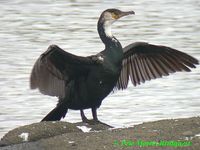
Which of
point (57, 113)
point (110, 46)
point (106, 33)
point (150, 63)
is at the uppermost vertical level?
point (106, 33)

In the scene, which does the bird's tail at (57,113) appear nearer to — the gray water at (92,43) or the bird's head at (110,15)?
the bird's head at (110,15)

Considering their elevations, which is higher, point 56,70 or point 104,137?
point 56,70

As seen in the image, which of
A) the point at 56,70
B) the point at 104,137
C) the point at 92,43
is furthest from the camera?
the point at 92,43

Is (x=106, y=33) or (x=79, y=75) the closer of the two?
(x=79, y=75)

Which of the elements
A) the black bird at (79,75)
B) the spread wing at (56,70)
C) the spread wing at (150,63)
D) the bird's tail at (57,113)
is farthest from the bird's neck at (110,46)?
the bird's tail at (57,113)

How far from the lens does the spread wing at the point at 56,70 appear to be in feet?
31.7

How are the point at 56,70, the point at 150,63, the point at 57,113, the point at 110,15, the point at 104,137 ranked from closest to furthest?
the point at 104,137
the point at 56,70
the point at 57,113
the point at 110,15
the point at 150,63

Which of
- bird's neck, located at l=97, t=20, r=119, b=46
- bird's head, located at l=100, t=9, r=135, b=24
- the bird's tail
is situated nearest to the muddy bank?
the bird's tail

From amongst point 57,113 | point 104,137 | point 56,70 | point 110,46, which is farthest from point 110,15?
point 104,137

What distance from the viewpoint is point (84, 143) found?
28.5ft

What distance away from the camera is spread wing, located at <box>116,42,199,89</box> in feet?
35.9

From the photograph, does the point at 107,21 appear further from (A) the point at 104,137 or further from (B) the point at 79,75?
(A) the point at 104,137

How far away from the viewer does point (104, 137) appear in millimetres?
8844

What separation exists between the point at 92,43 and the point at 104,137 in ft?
28.2
